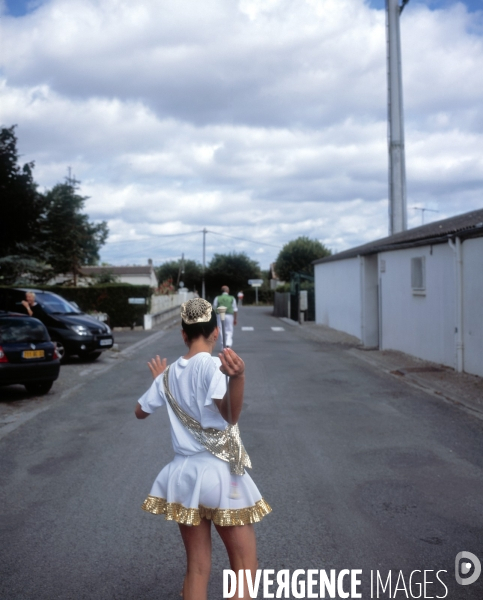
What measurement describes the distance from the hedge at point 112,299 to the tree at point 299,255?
175 ft

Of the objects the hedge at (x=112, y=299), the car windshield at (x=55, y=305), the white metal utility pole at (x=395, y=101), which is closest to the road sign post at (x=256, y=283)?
the hedge at (x=112, y=299)

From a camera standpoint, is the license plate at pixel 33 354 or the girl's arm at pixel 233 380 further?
the license plate at pixel 33 354

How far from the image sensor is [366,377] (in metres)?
13.5

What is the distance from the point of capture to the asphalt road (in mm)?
4051

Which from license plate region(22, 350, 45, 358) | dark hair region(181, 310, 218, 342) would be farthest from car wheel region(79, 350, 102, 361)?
dark hair region(181, 310, 218, 342)

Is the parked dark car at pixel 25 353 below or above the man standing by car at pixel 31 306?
below

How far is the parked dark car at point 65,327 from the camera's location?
16328 millimetres

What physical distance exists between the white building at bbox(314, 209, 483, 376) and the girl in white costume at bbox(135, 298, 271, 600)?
10749 millimetres

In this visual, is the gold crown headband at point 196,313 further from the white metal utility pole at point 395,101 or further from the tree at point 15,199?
the white metal utility pole at point 395,101

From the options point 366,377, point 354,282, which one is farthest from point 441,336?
point 354,282

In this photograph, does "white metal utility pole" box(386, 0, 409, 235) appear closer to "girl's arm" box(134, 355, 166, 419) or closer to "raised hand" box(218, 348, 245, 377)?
"girl's arm" box(134, 355, 166, 419)

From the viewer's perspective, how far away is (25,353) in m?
10.9

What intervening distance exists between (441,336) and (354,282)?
34.3 feet

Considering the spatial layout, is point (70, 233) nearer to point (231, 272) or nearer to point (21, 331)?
point (231, 272)
